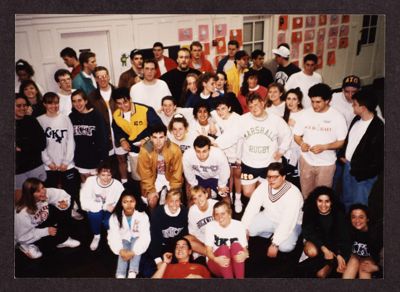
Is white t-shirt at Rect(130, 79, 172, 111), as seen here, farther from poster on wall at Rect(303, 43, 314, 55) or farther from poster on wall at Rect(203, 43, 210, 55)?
poster on wall at Rect(303, 43, 314, 55)

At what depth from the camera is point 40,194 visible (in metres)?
3.48

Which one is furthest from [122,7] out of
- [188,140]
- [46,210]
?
[46,210]

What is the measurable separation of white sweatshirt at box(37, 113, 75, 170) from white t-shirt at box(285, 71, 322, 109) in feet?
5.26

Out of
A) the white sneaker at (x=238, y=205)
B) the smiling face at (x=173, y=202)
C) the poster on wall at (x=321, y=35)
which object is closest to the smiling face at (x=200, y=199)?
Result: the smiling face at (x=173, y=202)

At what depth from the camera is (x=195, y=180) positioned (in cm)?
353

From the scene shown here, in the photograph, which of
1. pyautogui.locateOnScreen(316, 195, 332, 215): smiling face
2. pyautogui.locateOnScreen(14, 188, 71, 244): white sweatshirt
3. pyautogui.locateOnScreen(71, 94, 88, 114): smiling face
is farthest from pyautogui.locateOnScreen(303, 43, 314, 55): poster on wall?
pyautogui.locateOnScreen(14, 188, 71, 244): white sweatshirt

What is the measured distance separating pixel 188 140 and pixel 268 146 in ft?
1.90

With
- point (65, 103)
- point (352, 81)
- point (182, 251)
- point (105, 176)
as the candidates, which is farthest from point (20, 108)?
point (352, 81)

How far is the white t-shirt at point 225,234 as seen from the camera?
11.5 ft

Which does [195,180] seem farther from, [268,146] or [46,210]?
[46,210]

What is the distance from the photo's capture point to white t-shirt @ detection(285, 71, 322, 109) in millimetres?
Result: 3461

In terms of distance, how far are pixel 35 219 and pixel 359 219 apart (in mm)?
2325

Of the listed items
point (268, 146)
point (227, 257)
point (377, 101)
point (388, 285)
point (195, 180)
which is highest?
point (377, 101)

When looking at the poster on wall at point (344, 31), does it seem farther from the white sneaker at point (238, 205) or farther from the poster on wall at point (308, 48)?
the white sneaker at point (238, 205)
